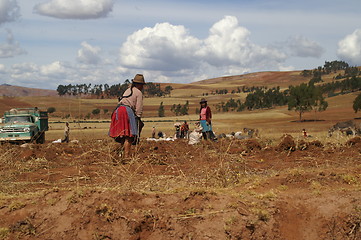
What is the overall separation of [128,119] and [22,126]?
11.0 metres

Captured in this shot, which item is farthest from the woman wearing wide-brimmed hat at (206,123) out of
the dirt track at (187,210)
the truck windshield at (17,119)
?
the truck windshield at (17,119)

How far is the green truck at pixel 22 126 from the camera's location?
57.0 ft

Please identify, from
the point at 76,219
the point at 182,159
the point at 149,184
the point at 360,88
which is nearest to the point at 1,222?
the point at 76,219

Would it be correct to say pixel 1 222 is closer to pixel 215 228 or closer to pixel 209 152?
pixel 215 228

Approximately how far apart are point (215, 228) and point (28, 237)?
7.03 feet

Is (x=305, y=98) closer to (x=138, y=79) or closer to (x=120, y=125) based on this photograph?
(x=138, y=79)

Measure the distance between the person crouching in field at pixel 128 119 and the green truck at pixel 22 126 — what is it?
30.8 ft

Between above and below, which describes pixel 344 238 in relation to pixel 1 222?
below

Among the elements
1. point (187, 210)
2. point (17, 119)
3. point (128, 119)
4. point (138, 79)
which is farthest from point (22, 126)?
point (187, 210)

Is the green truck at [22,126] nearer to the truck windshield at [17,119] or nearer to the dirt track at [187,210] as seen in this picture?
the truck windshield at [17,119]

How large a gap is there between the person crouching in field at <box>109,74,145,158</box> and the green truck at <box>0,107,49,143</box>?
9384 mm

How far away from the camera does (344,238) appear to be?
496 cm

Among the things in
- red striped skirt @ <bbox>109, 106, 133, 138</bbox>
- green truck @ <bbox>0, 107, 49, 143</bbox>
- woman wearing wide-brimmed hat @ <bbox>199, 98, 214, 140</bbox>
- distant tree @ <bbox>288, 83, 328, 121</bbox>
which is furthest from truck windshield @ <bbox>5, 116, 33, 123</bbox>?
distant tree @ <bbox>288, 83, 328, 121</bbox>

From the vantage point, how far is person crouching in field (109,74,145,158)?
8211 mm
